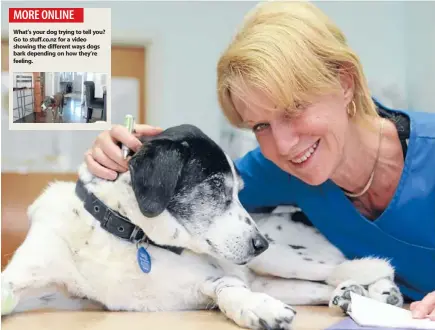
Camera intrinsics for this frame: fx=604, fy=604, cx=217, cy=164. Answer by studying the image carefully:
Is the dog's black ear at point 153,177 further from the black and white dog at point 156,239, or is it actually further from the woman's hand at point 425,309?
the woman's hand at point 425,309

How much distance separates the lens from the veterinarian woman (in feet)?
4.11

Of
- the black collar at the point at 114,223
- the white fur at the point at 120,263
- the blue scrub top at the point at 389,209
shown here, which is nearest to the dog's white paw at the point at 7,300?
the white fur at the point at 120,263

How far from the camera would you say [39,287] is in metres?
1.31

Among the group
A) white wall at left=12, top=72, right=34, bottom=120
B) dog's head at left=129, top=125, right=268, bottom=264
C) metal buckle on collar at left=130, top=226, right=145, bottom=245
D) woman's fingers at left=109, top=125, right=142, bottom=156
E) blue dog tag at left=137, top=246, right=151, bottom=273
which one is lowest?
blue dog tag at left=137, top=246, right=151, bottom=273

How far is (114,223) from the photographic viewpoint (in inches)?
52.6

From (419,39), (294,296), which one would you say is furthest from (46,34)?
(419,39)

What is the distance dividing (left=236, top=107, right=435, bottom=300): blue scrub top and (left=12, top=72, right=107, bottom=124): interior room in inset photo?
1.59 ft

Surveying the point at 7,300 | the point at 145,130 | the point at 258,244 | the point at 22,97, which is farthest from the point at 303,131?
the point at 7,300

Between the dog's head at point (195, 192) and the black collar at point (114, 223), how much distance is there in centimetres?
8

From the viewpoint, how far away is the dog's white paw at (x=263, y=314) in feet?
3.58

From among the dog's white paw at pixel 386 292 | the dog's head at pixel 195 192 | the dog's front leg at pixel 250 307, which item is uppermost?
the dog's head at pixel 195 192

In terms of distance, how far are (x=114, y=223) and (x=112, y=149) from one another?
16 centimetres

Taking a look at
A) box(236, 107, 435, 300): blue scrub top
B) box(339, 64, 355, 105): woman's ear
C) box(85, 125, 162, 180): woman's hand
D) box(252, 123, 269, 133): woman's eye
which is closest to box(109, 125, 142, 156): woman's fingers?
box(85, 125, 162, 180): woman's hand

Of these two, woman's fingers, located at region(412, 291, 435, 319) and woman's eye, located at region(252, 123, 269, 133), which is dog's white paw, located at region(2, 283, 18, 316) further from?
woman's fingers, located at region(412, 291, 435, 319)
